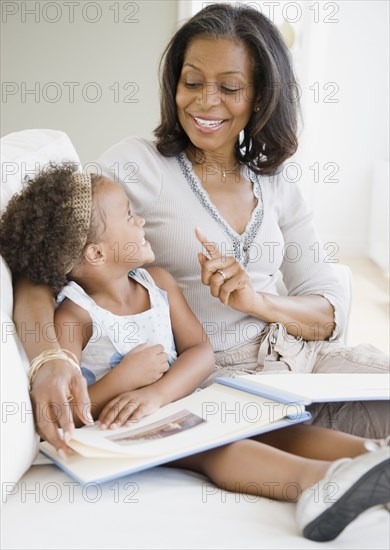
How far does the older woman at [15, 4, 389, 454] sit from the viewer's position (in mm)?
1858

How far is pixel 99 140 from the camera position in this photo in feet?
15.6

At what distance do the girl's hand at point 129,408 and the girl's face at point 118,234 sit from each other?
11.3 inches

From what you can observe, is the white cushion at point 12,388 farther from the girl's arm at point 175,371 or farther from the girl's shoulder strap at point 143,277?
the girl's shoulder strap at point 143,277

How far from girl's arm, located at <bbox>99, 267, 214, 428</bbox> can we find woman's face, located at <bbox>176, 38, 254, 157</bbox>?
0.36m

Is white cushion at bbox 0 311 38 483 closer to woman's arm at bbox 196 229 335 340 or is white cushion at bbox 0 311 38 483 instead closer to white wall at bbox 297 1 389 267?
woman's arm at bbox 196 229 335 340

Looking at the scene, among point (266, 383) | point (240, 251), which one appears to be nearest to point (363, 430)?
point (266, 383)

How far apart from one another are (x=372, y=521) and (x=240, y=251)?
832 mm

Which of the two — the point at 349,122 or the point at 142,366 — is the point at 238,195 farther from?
the point at 349,122

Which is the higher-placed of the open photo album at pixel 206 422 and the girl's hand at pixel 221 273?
the girl's hand at pixel 221 273

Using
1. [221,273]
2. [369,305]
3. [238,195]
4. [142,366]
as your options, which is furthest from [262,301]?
[369,305]

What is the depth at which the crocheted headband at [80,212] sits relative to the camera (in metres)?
1.61

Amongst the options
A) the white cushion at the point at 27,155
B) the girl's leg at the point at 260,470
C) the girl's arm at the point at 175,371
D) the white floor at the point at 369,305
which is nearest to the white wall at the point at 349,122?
the white floor at the point at 369,305

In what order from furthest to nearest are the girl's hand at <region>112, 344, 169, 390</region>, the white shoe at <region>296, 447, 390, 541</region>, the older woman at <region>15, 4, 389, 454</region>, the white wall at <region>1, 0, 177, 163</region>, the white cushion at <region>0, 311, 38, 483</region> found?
the white wall at <region>1, 0, 177, 163</region>, the older woman at <region>15, 4, 389, 454</region>, the girl's hand at <region>112, 344, 169, 390</region>, the white cushion at <region>0, 311, 38, 483</region>, the white shoe at <region>296, 447, 390, 541</region>

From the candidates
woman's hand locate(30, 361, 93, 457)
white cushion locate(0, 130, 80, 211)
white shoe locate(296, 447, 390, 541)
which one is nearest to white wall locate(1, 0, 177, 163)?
white cushion locate(0, 130, 80, 211)
